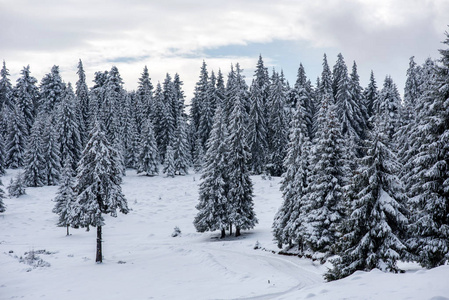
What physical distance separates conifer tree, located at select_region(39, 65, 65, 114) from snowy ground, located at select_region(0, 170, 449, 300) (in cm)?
3793

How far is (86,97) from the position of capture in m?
80.1

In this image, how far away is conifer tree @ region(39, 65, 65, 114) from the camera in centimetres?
8037

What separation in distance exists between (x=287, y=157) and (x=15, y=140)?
57.7m

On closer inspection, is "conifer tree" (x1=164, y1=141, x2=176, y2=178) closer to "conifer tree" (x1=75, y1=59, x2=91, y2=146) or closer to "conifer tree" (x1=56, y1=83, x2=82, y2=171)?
"conifer tree" (x1=56, y1=83, x2=82, y2=171)

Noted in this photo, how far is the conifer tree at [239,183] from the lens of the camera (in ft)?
117

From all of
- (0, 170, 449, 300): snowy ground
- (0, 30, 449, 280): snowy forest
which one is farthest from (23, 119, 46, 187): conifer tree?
(0, 170, 449, 300): snowy ground

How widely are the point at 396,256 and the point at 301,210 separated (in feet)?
38.1

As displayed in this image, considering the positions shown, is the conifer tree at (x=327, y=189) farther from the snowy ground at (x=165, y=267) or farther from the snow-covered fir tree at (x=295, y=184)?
the snow-covered fir tree at (x=295, y=184)

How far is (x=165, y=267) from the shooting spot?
25.6 metres

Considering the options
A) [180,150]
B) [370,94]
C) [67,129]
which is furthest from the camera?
[370,94]

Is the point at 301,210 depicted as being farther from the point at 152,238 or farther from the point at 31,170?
the point at 31,170

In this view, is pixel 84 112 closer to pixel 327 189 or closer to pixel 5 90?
pixel 5 90

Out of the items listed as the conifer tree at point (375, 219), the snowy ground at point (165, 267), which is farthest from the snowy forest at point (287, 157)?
the snowy ground at point (165, 267)

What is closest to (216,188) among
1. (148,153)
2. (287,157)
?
(287,157)
